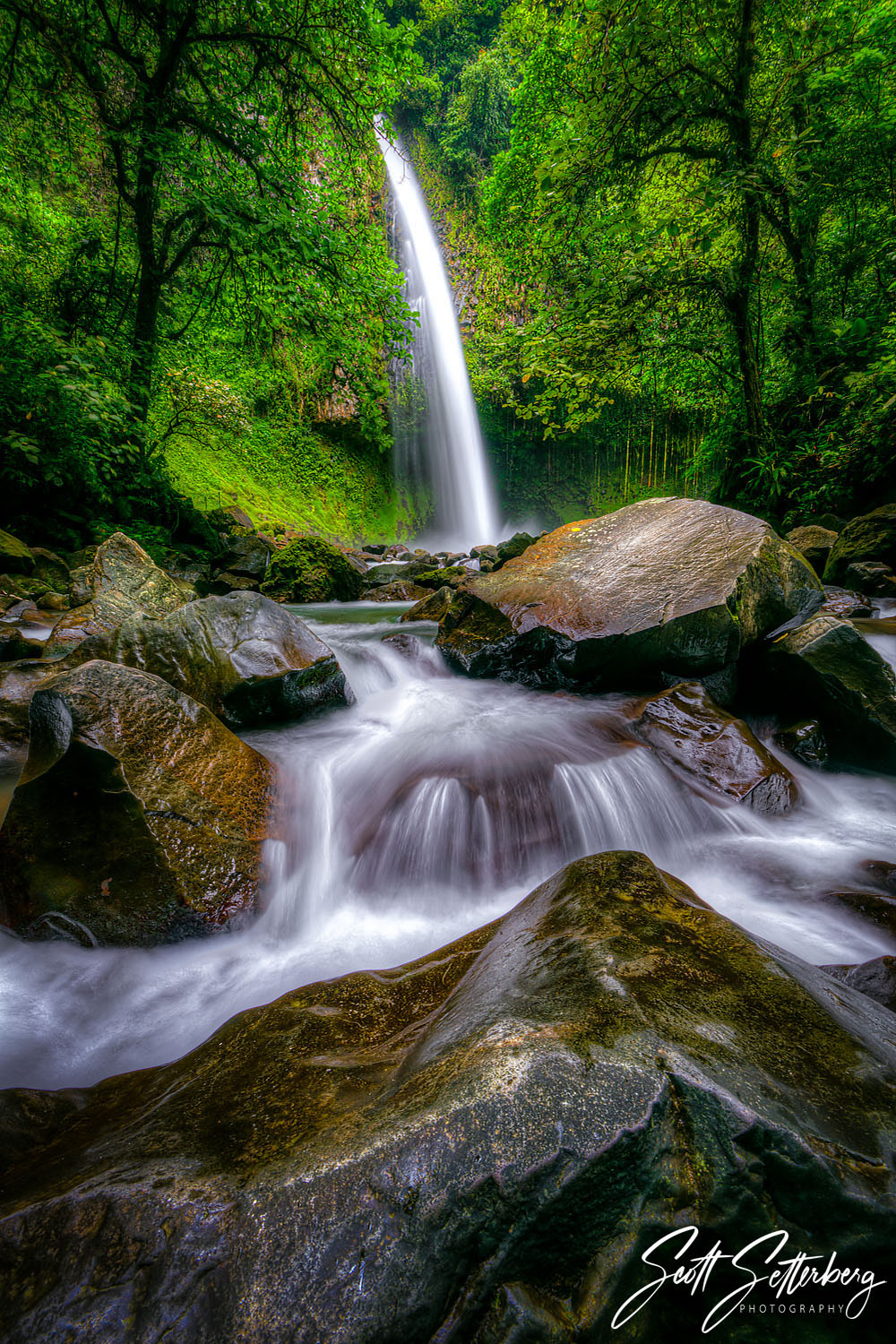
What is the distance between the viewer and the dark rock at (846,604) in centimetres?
554

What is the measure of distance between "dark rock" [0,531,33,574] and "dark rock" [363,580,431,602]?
4927mm

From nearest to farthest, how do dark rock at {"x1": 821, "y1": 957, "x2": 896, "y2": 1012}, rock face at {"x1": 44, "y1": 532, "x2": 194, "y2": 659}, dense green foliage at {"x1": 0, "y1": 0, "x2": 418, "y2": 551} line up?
1. dark rock at {"x1": 821, "y1": 957, "x2": 896, "y2": 1012}
2. rock face at {"x1": 44, "y1": 532, "x2": 194, "y2": 659}
3. dense green foliage at {"x1": 0, "y1": 0, "x2": 418, "y2": 551}

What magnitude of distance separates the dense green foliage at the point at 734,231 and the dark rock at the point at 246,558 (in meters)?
5.19

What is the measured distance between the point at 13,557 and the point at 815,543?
437 inches

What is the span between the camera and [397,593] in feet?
30.7

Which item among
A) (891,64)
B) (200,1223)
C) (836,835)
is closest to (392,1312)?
(200,1223)

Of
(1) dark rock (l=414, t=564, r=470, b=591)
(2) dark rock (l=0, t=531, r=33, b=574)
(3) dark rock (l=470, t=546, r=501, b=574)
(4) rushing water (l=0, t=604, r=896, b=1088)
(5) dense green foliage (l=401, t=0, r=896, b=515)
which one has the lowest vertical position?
(4) rushing water (l=0, t=604, r=896, b=1088)

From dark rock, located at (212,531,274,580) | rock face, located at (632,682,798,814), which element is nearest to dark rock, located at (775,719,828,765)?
rock face, located at (632,682,798,814)

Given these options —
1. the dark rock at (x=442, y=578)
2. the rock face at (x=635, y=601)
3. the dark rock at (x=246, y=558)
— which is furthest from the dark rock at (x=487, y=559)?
the dark rock at (x=246, y=558)

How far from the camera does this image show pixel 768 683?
156 inches

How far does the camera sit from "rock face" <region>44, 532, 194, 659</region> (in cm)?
468

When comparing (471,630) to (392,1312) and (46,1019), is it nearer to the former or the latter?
(46,1019)

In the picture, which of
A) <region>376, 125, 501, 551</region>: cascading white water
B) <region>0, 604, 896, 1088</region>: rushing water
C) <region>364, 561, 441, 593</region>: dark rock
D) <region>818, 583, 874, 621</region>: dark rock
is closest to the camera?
<region>0, 604, 896, 1088</region>: rushing water

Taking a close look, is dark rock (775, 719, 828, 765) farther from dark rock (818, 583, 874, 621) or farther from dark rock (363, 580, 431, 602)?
dark rock (363, 580, 431, 602)
